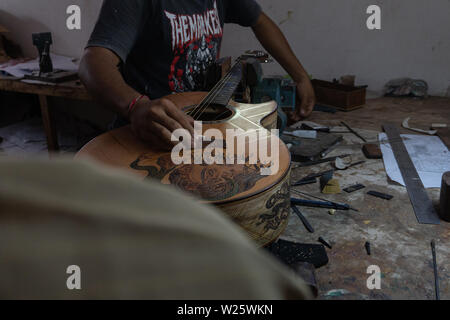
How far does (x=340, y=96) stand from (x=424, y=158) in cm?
89

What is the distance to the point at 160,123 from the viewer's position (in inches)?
40.6

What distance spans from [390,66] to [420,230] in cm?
202

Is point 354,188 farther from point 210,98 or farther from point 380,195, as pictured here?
point 210,98

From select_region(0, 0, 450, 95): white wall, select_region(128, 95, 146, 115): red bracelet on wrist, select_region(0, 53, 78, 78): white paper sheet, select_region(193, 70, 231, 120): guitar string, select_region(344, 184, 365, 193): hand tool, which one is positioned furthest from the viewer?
select_region(0, 53, 78, 78): white paper sheet

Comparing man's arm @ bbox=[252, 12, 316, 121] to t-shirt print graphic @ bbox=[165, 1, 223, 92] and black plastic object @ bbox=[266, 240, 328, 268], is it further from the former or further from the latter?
black plastic object @ bbox=[266, 240, 328, 268]

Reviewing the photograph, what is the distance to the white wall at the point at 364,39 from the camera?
2.71m

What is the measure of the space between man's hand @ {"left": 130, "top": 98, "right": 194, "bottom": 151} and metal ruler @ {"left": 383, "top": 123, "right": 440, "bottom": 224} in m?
0.81

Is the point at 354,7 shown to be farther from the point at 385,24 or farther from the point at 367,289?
the point at 367,289

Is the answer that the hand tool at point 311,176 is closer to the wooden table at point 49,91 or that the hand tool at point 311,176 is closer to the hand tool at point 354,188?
the hand tool at point 354,188

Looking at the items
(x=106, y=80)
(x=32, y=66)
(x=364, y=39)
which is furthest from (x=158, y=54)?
(x=32, y=66)

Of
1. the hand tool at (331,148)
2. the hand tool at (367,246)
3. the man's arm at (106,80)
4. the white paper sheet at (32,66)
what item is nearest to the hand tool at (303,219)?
the hand tool at (367,246)

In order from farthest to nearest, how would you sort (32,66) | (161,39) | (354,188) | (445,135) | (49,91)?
1. (32,66)
2. (49,91)
3. (445,135)
4. (161,39)
5. (354,188)

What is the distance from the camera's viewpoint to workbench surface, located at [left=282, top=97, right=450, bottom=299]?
93 centimetres

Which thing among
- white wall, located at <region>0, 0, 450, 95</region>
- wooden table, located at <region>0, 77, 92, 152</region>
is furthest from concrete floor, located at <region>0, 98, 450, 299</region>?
wooden table, located at <region>0, 77, 92, 152</region>
